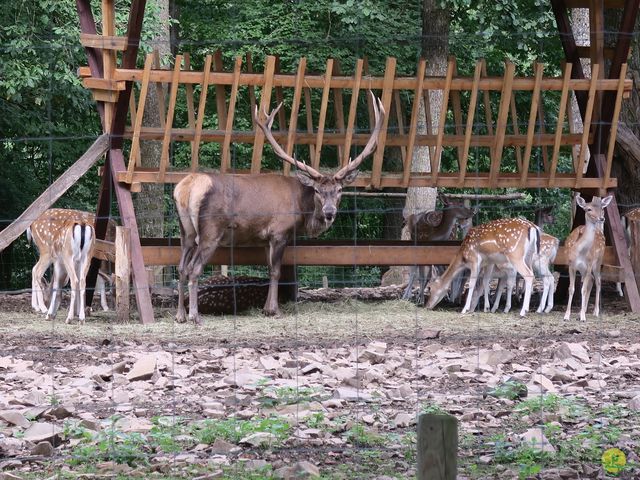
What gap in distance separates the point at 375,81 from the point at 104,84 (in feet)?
8.47

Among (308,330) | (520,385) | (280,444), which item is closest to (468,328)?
(308,330)

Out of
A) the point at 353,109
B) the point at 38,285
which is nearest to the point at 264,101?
the point at 353,109

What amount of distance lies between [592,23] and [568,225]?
371 inches

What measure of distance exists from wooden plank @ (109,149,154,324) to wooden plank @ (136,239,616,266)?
0.53 metres

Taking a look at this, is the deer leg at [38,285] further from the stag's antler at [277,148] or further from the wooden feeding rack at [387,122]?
the stag's antler at [277,148]

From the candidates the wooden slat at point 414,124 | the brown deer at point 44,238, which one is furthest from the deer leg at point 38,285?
the wooden slat at point 414,124

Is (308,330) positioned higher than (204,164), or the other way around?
(204,164)

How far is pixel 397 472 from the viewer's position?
5.32 m

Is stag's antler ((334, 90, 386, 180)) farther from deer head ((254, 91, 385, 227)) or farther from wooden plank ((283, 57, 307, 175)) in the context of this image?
wooden plank ((283, 57, 307, 175))

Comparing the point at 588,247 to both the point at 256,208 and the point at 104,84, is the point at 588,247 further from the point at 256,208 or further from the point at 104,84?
the point at 104,84

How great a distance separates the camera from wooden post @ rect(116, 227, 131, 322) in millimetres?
11086

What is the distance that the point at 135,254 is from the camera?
11.1 metres

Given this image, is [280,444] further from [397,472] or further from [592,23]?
[592,23]

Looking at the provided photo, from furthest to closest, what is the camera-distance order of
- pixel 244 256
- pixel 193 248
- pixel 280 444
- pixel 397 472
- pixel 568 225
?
pixel 568 225 → pixel 244 256 → pixel 193 248 → pixel 280 444 → pixel 397 472
